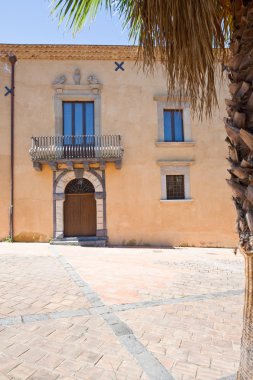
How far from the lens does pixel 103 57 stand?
13.9 meters

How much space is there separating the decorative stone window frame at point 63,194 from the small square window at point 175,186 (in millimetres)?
3079

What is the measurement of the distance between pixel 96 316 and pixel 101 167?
9.55 meters

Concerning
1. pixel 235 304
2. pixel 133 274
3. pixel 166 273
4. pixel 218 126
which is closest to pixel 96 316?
pixel 235 304

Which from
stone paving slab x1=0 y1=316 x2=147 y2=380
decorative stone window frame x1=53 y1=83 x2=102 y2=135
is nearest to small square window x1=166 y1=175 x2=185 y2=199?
decorative stone window frame x1=53 y1=83 x2=102 y2=135

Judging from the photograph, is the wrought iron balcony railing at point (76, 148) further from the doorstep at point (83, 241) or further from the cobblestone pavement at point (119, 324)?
the cobblestone pavement at point (119, 324)

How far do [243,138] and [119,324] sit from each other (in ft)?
10.7

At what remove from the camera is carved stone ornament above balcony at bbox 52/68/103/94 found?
13648 millimetres

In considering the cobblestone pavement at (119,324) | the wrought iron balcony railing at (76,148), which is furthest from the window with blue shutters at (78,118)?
the cobblestone pavement at (119,324)

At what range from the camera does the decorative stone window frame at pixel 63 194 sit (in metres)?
13.2

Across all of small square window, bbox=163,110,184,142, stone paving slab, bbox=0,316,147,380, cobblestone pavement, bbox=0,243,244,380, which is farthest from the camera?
small square window, bbox=163,110,184,142

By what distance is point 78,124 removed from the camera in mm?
13906

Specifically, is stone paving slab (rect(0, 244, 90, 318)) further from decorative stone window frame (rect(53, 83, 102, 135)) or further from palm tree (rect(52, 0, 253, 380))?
decorative stone window frame (rect(53, 83, 102, 135))

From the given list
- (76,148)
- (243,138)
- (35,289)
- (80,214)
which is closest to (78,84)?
(76,148)

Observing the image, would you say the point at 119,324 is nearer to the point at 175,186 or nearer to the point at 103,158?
the point at 103,158
